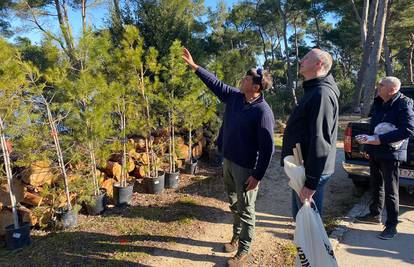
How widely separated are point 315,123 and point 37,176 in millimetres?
3978

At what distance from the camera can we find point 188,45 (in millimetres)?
9266

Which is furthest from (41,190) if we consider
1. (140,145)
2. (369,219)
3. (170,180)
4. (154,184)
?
(369,219)

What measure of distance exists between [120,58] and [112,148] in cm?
143

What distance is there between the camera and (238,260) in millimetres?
3318

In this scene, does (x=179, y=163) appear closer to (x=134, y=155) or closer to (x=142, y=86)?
(x=134, y=155)

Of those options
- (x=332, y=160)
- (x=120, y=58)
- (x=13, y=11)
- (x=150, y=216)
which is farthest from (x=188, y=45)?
(x=13, y=11)

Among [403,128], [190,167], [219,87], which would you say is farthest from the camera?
[190,167]

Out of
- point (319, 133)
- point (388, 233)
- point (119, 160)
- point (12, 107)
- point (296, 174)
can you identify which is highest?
point (12, 107)

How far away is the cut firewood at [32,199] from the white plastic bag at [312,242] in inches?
142

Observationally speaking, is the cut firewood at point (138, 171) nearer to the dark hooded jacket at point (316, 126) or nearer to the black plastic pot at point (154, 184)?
the black plastic pot at point (154, 184)

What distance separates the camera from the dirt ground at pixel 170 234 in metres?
3.58

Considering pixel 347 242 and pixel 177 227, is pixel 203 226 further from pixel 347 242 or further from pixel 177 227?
pixel 347 242

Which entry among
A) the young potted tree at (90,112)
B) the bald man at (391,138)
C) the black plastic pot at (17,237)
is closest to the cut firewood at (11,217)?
the black plastic pot at (17,237)

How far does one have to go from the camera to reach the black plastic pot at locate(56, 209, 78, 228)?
4.26 meters
